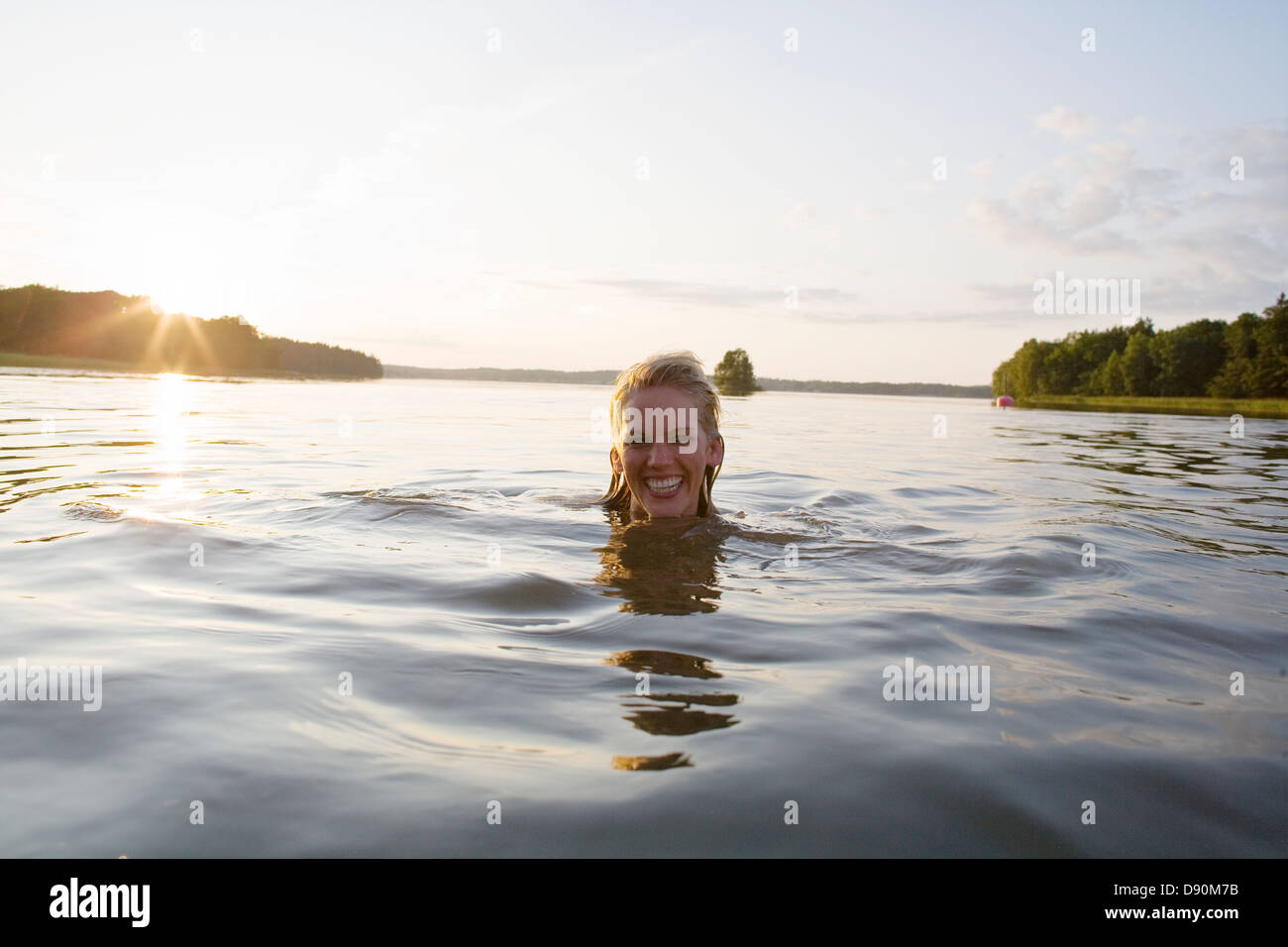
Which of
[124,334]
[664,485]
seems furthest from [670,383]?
[124,334]

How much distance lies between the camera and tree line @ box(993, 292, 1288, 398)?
8594 cm

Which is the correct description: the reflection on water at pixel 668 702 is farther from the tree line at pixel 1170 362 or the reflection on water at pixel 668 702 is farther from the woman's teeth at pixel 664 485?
the tree line at pixel 1170 362

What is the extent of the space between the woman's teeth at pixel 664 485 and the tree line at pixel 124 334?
88.0 meters

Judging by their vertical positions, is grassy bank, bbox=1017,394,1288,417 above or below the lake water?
above

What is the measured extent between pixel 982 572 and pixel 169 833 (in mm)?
4901

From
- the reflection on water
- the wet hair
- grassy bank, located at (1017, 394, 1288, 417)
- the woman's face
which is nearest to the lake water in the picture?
the reflection on water

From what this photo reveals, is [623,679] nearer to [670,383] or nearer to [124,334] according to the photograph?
[670,383]

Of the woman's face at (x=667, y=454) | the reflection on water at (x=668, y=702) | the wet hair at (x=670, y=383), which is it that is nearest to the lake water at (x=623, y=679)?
the reflection on water at (x=668, y=702)

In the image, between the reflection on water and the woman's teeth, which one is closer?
the reflection on water

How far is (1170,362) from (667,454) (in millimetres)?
117206

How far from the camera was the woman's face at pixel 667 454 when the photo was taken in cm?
601

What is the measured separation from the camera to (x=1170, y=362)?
341ft

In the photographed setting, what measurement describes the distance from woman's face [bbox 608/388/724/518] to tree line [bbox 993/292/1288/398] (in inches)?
3826

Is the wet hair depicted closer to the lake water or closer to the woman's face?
the woman's face
